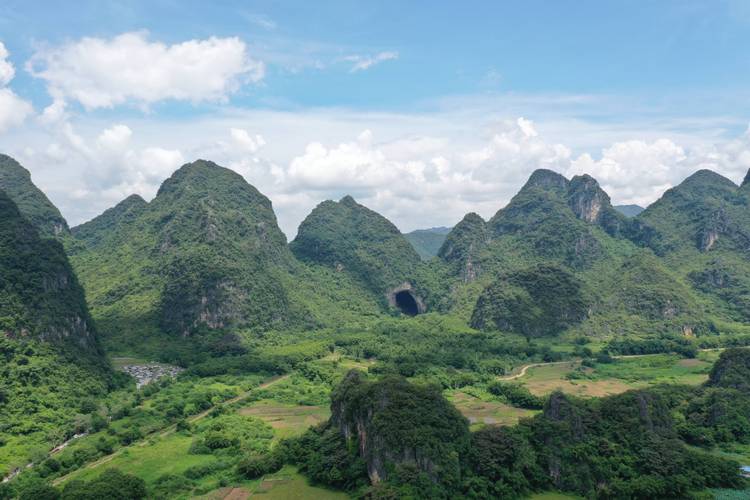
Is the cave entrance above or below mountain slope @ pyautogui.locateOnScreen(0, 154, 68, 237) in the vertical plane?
below

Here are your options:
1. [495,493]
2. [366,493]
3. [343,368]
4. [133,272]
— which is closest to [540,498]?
[495,493]

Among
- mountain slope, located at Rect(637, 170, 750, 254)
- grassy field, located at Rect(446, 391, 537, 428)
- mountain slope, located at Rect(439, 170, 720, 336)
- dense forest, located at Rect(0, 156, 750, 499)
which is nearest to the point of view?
dense forest, located at Rect(0, 156, 750, 499)

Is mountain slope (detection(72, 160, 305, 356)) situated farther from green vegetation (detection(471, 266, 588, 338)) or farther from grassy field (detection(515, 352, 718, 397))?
grassy field (detection(515, 352, 718, 397))

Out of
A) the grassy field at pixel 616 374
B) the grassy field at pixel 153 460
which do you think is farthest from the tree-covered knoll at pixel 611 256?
the grassy field at pixel 153 460

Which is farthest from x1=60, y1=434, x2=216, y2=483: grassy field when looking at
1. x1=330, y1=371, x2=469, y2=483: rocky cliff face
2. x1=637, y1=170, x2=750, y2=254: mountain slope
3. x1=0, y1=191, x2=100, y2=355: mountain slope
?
x1=637, y1=170, x2=750, y2=254: mountain slope

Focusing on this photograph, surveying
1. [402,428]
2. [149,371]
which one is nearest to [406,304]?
[149,371]

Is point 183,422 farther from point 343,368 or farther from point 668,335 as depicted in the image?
point 668,335
